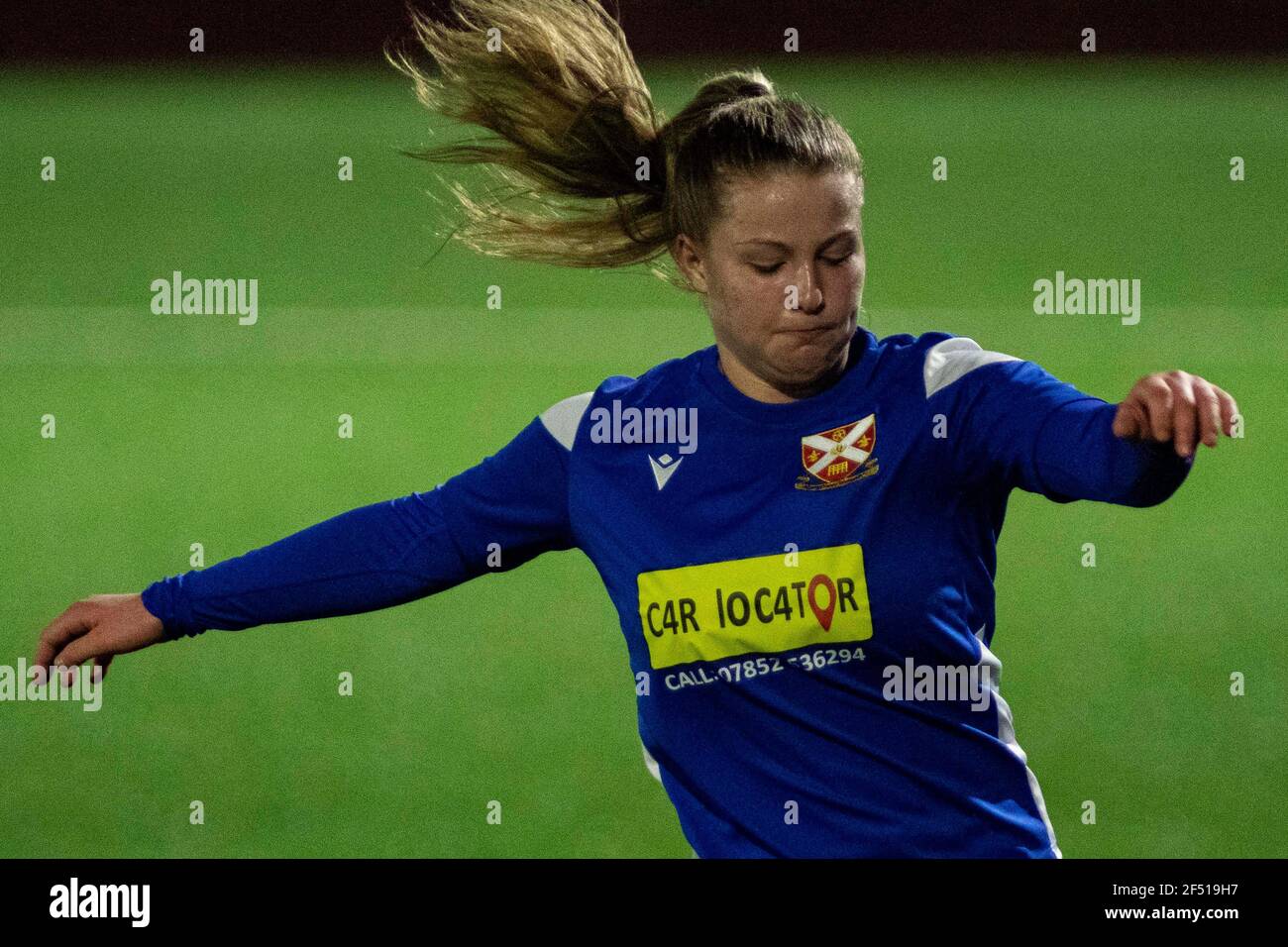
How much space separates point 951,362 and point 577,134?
1025mm

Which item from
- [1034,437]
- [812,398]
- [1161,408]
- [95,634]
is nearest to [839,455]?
[812,398]

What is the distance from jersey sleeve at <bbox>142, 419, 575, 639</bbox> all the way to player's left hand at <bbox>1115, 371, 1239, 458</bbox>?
44.2 inches

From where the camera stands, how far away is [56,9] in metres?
16.8

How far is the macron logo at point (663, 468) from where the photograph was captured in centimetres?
299

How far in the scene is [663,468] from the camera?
3.01 meters

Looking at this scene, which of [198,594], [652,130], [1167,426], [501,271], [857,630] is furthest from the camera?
[501,271]

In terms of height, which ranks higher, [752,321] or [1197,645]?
[752,321]

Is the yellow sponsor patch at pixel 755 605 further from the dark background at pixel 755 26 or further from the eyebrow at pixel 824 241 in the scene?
the dark background at pixel 755 26

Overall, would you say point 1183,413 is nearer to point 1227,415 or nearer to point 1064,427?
point 1227,415

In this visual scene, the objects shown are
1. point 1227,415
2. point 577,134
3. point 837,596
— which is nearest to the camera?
point 1227,415

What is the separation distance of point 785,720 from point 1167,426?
2.78 feet

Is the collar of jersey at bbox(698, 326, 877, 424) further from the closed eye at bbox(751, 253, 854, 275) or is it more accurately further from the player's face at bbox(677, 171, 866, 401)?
the closed eye at bbox(751, 253, 854, 275)

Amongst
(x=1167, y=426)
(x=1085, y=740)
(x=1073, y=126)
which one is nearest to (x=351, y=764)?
(x=1085, y=740)

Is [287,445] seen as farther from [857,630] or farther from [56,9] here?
[56,9]
